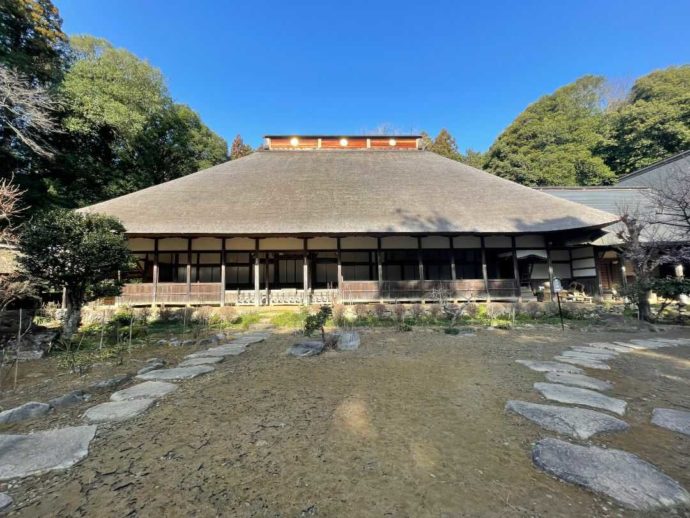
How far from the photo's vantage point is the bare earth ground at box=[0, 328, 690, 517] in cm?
181

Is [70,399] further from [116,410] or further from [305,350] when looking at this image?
[305,350]

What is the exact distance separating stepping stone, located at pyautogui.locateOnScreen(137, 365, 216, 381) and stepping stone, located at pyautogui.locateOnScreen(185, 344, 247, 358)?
781 millimetres

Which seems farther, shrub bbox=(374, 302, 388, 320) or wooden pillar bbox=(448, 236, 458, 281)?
wooden pillar bbox=(448, 236, 458, 281)

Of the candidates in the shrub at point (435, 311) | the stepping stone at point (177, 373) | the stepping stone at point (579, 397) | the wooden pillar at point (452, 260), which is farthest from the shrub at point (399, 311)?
the stepping stone at point (177, 373)

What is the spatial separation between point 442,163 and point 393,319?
40.4 feet

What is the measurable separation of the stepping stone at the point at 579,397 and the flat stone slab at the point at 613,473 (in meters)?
1.03

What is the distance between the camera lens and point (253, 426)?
2771mm

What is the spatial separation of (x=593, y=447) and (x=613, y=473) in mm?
365

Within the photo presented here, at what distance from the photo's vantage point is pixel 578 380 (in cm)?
409

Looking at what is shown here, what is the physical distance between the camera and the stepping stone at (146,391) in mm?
3500

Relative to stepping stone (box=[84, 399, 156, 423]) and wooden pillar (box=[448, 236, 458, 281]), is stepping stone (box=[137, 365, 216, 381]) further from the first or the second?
wooden pillar (box=[448, 236, 458, 281])

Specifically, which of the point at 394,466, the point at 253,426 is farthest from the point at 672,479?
the point at 253,426

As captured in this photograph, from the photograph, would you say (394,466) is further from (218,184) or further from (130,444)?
(218,184)

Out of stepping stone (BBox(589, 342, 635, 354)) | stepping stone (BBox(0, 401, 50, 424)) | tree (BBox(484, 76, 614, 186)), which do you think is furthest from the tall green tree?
tree (BBox(484, 76, 614, 186))
